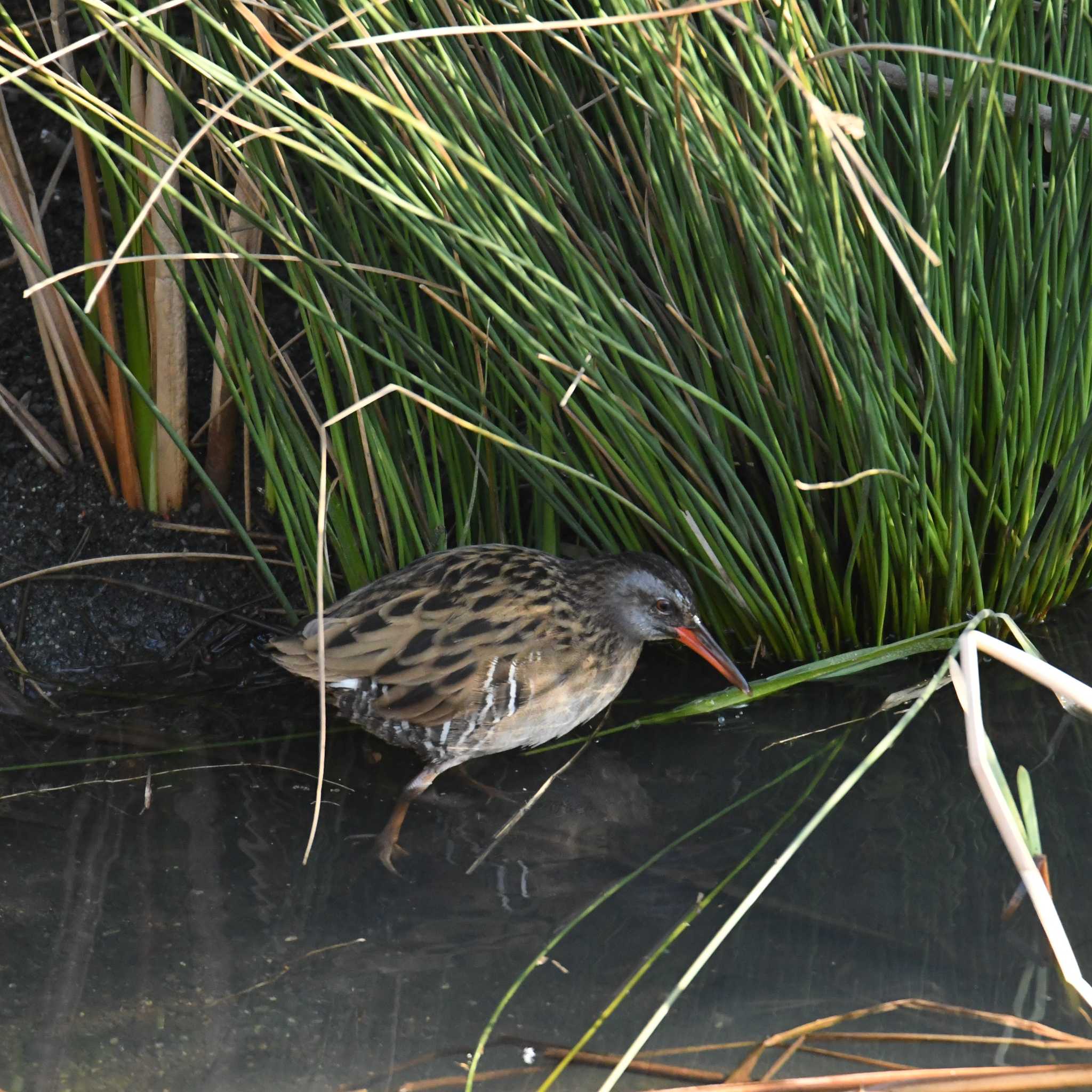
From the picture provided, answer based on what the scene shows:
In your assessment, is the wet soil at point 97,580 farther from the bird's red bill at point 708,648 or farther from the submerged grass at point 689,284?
the bird's red bill at point 708,648

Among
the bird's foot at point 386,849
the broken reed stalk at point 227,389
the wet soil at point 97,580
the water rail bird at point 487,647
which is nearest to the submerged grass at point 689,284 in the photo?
the broken reed stalk at point 227,389

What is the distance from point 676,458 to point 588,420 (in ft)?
0.81

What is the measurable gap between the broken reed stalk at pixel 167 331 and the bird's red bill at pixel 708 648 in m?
1.25

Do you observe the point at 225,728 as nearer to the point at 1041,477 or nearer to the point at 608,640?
the point at 608,640

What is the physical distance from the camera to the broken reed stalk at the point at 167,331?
2676mm

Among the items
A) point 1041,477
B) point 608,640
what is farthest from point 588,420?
point 1041,477

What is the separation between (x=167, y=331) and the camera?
2.88 m

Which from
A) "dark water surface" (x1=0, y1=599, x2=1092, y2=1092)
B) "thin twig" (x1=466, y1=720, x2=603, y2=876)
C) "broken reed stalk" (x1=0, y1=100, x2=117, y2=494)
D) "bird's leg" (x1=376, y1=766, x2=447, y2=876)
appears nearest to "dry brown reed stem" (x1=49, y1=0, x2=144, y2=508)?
"broken reed stalk" (x1=0, y1=100, x2=117, y2=494)

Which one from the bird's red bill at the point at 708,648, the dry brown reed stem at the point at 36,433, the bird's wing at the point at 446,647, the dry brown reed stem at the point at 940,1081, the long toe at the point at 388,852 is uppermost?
the dry brown reed stem at the point at 36,433

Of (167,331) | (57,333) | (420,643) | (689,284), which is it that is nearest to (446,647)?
(420,643)

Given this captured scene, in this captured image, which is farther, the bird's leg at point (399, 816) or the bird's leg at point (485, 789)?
the bird's leg at point (485, 789)

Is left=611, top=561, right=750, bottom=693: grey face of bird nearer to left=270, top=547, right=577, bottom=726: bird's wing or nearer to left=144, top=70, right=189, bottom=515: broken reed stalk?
left=270, top=547, right=577, bottom=726: bird's wing

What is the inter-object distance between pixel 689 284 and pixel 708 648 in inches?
29.3

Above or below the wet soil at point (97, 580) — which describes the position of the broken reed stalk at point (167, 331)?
above
